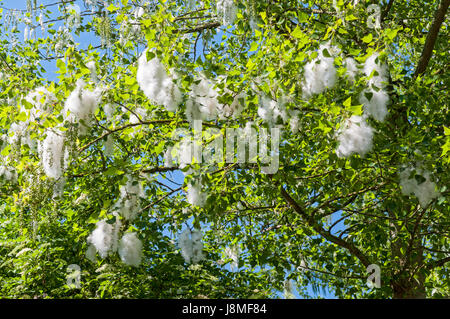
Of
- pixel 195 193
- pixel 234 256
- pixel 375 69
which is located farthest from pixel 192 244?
pixel 234 256

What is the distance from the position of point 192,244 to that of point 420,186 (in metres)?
1.91

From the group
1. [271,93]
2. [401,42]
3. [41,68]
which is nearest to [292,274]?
[271,93]

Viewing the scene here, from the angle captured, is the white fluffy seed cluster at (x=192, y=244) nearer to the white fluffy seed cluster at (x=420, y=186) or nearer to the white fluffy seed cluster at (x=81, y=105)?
the white fluffy seed cluster at (x=81, y=105)

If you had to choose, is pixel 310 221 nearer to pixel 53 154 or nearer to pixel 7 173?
pixel 53 154

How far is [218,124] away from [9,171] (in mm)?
1966

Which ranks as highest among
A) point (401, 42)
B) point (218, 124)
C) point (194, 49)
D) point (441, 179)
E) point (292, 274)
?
point (401, 42)

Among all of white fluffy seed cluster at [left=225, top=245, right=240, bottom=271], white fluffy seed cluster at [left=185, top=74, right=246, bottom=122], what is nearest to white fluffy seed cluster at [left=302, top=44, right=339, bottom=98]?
white fluffy seed cluster at [left=185, top=74, right=246, bottom=122]

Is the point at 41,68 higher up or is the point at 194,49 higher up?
the point at 41,68

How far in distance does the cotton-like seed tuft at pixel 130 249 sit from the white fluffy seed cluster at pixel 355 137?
168 centimetres

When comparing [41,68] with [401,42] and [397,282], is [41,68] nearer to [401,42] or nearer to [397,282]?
[401,42]

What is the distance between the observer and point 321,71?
3467mm

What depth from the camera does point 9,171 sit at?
14.3 ft
